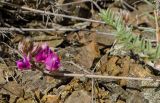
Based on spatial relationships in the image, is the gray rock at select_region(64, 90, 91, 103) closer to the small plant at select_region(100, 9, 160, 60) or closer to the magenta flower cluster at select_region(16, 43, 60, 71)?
the magenta flower cluster at select_region(16, 43, 60, 71)

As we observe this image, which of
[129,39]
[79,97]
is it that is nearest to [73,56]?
[79,97]

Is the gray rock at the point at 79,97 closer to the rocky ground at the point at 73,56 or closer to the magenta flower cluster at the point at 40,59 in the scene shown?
the rocky ground at the point at 73,56

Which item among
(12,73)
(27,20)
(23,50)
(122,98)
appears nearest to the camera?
(23,50)

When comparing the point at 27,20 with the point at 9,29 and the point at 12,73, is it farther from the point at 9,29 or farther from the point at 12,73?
the point at 12,73

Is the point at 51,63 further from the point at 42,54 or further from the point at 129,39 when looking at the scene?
the point at 129,39

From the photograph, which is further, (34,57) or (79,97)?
(79,97)

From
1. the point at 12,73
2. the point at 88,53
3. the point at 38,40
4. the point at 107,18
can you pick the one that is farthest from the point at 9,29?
the point at 107,18

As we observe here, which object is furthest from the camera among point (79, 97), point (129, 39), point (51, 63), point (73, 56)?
point (73, 56)

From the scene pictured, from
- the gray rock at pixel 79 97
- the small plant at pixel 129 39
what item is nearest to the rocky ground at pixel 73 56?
the gray rock at pixel 79 97
